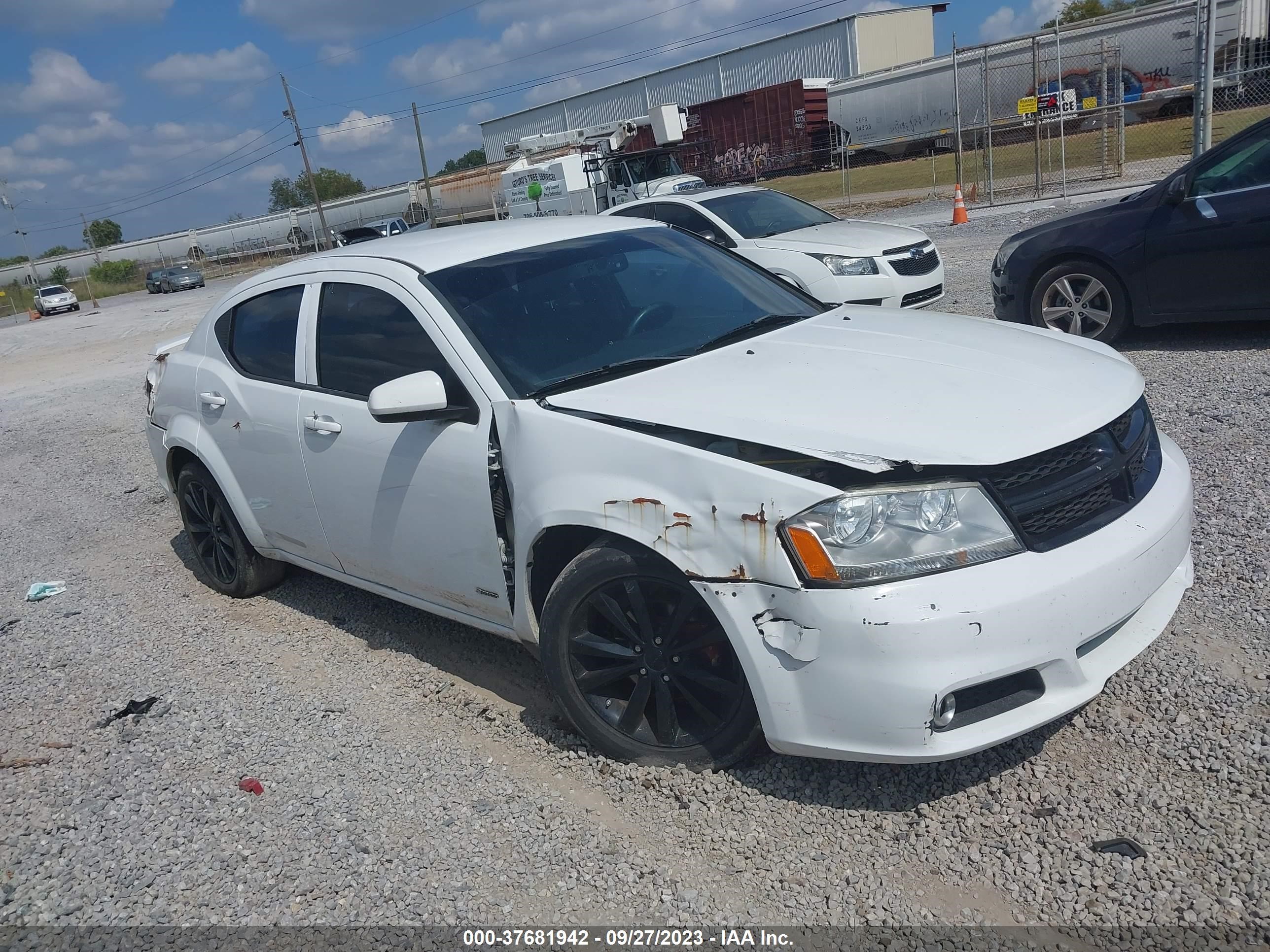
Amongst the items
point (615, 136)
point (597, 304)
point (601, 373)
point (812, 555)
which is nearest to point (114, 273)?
point (615, 136)

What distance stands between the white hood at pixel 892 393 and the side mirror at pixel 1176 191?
4.05m

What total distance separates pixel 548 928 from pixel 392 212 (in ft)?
186

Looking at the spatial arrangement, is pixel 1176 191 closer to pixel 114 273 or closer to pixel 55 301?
pixel 55 301

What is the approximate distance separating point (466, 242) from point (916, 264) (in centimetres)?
694

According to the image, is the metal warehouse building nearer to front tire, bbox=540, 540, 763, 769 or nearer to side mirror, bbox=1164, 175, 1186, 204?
side mirror, bbox=1164, 175, 1186, 204

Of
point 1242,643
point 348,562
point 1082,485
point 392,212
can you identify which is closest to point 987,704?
point 1082,485

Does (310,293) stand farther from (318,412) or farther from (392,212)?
(392,212)

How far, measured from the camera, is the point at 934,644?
2.61 m

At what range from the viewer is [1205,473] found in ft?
16.9

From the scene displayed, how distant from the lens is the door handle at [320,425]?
4.16 metres

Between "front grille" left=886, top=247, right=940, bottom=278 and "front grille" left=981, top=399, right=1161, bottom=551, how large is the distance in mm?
7199

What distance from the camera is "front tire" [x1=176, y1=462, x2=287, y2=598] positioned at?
206 inches

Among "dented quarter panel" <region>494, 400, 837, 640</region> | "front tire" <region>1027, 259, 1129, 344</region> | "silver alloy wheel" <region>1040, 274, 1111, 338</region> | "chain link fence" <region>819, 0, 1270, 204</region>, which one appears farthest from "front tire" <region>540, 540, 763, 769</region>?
"chain link fence" <region>819, 0, 1270, 204</region>

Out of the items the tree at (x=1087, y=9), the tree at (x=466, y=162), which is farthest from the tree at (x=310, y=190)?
the tree at (x=1087, y=9)
